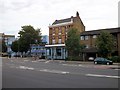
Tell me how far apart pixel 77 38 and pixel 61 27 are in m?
21.0

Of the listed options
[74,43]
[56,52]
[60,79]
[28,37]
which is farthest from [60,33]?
[60,79]

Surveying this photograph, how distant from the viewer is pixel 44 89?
12984 millimetres

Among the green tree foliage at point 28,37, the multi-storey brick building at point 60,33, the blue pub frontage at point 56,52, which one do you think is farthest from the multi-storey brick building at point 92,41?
the green tree foliage at point 28,37

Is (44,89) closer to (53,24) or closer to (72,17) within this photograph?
(72,17)

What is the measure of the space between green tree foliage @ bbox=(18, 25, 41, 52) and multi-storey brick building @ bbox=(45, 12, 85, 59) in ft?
50.0

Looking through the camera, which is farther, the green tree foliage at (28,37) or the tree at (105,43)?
the green tree foliage at (28,37)

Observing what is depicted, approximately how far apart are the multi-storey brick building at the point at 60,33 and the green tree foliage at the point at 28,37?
50.0 feet

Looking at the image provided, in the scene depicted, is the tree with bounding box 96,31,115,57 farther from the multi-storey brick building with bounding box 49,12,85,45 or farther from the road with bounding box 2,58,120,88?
the road with bounding box 2,58,120,88

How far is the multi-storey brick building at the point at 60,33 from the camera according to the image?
82.7 m

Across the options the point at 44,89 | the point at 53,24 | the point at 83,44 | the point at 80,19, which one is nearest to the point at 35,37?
the point at 53,24

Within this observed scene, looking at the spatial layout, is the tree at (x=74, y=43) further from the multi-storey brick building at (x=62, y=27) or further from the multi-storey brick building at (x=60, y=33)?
the multi-storey brick building at (x=62, y=27)

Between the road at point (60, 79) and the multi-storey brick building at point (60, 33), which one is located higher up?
the multi-storey brick building at point (60, 33)

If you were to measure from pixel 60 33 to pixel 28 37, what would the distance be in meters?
20.1

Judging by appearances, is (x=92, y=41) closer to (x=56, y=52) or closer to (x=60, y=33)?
(x=56, y=52)
